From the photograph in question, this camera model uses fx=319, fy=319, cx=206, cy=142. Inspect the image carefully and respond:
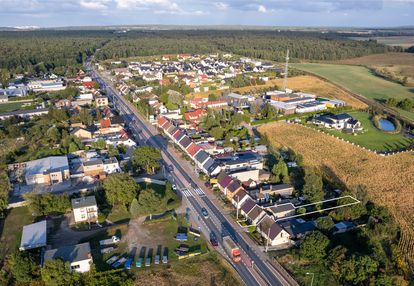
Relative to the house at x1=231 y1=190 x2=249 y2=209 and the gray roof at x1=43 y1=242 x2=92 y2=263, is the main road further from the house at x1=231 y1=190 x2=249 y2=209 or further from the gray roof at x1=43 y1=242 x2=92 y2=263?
the gray roof at x1=43 y1=242 x2=92 y2=263

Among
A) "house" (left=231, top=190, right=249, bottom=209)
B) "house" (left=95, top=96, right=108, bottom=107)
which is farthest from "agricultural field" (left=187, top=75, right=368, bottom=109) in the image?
"house" (left=231, top=190, right=249, bottom=209)

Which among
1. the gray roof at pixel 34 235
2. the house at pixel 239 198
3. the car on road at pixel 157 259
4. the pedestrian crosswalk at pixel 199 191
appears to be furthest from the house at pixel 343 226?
the gray roof at pixel 34 235

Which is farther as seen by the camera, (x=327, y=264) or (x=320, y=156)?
(x=320, y=156)

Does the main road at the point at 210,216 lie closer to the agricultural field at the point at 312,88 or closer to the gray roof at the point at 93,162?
the gray roof at the point at 93,162

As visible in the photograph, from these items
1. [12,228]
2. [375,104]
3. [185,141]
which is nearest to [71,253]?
[12,228]

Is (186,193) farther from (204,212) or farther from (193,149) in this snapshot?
(193,149)

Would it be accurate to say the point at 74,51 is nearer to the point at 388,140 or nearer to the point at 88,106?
the point at 88,106

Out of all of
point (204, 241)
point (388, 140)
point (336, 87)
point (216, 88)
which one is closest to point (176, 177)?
point (204, 241)
